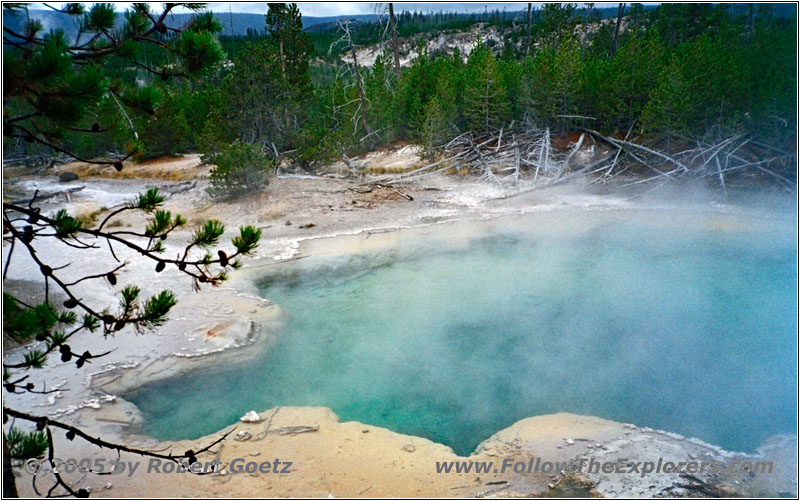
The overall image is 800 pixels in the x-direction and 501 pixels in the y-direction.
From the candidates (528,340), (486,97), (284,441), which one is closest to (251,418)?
(284,441)

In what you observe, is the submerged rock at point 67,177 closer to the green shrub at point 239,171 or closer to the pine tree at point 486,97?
the green shrub at point 239,171

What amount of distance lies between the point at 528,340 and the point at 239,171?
844cm

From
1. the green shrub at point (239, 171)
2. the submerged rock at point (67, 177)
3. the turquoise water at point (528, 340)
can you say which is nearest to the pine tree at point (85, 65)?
the turquoise water at point (528, 340)

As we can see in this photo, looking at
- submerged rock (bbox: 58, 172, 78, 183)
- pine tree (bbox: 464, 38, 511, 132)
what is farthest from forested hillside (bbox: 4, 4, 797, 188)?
submerged rock (bbox: 58, 172, 78, 183)

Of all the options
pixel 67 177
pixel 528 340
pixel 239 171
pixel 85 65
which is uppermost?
pixel 85 65

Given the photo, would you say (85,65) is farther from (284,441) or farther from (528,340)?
(528,340)

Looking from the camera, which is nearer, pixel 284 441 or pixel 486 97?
pixel 284 441

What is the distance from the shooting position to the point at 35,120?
2375 mm

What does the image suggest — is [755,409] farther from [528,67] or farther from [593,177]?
[528,67]

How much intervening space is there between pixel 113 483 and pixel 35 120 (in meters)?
2.76

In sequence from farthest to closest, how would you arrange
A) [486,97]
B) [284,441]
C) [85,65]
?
[486,97]
[284,441]
[85,65]

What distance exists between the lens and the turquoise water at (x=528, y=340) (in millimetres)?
5090

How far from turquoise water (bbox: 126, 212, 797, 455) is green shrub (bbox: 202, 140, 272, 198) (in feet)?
14.7

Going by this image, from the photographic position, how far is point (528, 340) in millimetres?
6391
